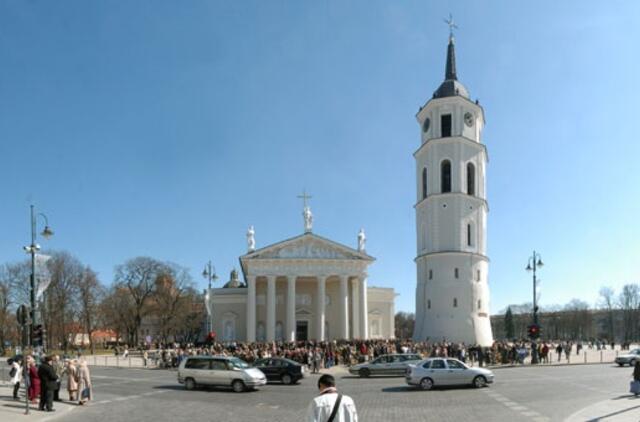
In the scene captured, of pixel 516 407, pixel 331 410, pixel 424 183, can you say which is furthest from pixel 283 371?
pixel 424 183

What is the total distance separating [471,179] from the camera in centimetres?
6156

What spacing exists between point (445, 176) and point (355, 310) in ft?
56.8

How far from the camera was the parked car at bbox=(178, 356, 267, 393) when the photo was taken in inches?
961

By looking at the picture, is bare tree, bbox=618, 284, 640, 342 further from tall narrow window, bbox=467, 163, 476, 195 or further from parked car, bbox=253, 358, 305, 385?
parked car, bbox=253, 358, 305, 385

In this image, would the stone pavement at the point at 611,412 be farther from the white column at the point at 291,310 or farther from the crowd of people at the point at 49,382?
the white column at the point at 291,310

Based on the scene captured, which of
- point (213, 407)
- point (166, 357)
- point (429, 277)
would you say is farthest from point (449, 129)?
point (213, 407)

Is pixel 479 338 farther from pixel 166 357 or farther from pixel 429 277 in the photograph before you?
pixel 166 357

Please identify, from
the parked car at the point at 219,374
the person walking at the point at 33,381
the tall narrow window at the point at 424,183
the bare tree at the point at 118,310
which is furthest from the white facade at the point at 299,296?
the person walking at the point at 33,381

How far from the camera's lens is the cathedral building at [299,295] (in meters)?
61.7

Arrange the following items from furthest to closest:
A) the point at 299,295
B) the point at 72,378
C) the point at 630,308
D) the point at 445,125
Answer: the point at 630,308 → the point at 299,295 → the point at 445,125 → the point at 72,378

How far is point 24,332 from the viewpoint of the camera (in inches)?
845

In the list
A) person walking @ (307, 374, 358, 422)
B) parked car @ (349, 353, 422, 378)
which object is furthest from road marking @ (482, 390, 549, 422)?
person walking @ (307, 374, 358, 422)

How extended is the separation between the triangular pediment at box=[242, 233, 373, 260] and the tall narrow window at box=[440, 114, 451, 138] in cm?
1536

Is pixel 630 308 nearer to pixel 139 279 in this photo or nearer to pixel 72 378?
pixel 139 279
